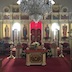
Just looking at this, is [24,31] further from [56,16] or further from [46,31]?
[56,16]

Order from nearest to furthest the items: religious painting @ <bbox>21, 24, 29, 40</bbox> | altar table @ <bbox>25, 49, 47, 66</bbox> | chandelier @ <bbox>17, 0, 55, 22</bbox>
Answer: altar table @ <bbox>25, 49, 47, 66</bbox> < chandelier @ <bbox>17, 0, 55, 22</bbox> < religious painting @ <bbox>21, 24, 29, 40</bbox>

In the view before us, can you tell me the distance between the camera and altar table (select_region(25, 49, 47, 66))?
10.9 meters

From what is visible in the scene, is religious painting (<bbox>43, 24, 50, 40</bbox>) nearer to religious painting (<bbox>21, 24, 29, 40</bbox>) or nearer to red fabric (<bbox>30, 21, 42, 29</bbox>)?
red fabric (<bbox>30, 21, 42, 29</bbox>)

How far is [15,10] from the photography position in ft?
63.1

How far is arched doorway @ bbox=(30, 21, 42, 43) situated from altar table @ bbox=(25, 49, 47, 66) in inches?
322

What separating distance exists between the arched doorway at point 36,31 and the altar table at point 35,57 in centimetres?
817

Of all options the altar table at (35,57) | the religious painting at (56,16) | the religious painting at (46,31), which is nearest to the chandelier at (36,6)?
the altar table at (35,57)

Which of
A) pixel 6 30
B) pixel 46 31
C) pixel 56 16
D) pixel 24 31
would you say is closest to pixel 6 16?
pixel 6 30

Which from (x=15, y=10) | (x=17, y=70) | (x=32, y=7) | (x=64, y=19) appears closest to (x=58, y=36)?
(x=64, y=19)

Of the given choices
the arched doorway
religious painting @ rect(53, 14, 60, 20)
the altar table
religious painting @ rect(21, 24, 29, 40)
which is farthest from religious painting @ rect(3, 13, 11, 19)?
the altar table

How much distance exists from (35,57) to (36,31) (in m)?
8.35

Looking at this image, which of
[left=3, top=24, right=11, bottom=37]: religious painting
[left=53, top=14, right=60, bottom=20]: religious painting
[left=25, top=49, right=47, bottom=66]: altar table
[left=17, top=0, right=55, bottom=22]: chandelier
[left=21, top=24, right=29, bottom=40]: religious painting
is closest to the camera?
[left=25, top=49, right=47, bottom=66]: altar table

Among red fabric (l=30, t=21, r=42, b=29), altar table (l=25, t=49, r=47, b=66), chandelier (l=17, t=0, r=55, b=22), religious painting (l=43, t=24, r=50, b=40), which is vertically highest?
chandelier (l=17, t=0, r=55, b=22)

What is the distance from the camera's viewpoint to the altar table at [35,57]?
10.9 meters
